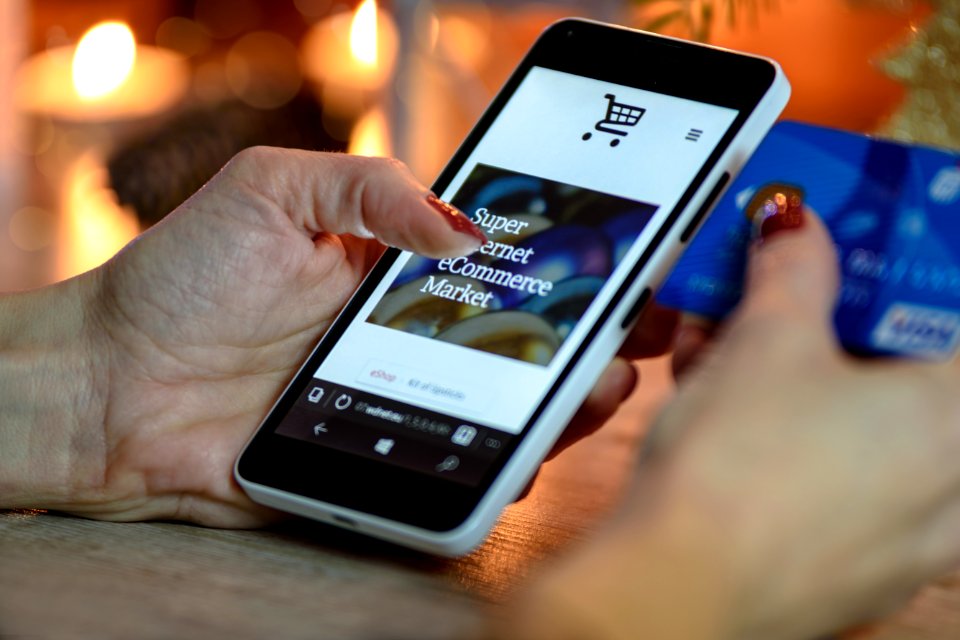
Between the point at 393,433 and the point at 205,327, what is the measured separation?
0.14 meters

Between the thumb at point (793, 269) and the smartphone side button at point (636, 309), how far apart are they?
8 cm

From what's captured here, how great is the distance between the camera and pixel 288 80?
2051mm

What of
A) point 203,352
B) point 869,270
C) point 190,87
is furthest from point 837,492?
point 190,87

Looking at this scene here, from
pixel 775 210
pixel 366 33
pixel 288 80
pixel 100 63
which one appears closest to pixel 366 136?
pixel 366 33

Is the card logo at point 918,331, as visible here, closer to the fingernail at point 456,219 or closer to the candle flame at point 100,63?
the fingernail at point 456,219

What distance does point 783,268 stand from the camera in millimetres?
452

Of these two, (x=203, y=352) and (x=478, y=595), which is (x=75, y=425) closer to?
(x=203, y=352)

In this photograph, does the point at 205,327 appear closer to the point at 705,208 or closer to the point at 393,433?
the point at 393,433

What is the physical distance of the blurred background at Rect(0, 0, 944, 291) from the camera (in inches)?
36.3

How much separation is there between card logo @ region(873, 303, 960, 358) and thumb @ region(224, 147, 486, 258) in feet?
0.68

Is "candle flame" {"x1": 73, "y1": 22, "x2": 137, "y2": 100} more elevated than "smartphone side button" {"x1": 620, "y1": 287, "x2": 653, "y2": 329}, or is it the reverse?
"smartphone side button" {"x1": 620, "y1": 287, "x2": 653, "y2": 329}

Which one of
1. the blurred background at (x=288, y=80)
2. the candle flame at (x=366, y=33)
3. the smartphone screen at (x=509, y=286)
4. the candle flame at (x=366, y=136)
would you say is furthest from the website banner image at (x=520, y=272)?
the candle flame at (x=366, y=136)

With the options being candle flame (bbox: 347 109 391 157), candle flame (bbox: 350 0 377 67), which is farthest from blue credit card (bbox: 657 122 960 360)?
candle flame (bbox: 347 109 391 157)

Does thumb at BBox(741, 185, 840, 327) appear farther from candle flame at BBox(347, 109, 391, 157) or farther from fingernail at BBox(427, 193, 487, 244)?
candle flame at BBox(347, 109, 391, 157)
